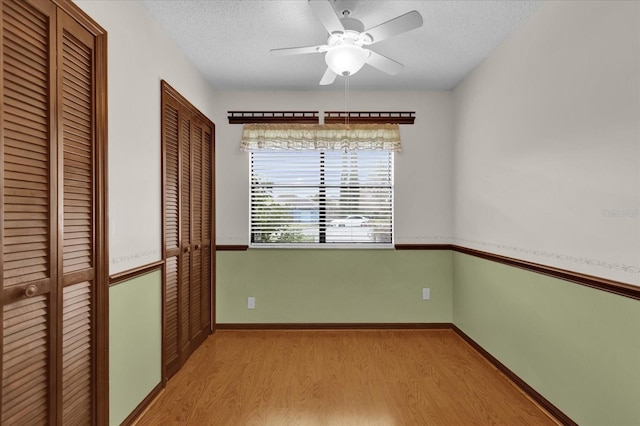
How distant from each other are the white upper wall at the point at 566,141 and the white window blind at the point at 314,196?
1.17 metres

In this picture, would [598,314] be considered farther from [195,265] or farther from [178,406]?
[195,265]

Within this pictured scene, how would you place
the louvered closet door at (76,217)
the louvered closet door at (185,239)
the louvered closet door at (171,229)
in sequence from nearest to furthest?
the louvered closet door at (76,217) < the louvered closet door at (171,229) < the louvered closet door at (185,239)

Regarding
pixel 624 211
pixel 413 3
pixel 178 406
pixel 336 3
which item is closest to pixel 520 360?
pixel 624 211

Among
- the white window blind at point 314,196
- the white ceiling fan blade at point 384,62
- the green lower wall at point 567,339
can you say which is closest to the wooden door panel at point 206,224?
the white window blind at point 314,196

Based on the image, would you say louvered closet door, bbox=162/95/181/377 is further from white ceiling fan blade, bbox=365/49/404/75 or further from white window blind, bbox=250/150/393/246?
white ceiling fan blade, bbox=365/49/404/75

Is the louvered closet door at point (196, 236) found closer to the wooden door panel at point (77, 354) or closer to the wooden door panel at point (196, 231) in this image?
the wooden door panel at point (196, 231)

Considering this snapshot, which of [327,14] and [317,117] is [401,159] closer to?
[317,117]

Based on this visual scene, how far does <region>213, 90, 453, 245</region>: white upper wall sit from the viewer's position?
154 inches

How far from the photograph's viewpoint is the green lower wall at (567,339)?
5.70 ft

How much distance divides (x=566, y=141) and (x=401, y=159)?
192cm

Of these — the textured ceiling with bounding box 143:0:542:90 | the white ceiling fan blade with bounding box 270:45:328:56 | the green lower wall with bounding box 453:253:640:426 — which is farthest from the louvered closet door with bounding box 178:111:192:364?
the green lower wall with bounding box 453:253:640:426

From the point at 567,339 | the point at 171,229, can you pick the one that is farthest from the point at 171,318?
the point at 567,339

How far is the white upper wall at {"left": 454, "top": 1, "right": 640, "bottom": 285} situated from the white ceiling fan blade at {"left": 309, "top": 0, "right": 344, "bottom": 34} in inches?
52.4

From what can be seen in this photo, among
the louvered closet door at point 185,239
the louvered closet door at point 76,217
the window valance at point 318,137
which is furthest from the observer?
the window valance at point 318,137
